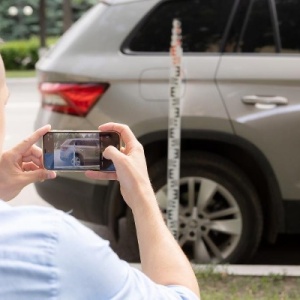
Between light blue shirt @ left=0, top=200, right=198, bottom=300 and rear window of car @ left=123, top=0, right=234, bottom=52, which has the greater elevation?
light blue shirt @ left=0, top=200, right=198, bottom=300

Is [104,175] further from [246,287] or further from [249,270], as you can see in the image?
[249,270]

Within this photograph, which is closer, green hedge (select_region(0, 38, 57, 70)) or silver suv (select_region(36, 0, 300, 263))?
silver suv (select_region(36, 0, 300, 263))

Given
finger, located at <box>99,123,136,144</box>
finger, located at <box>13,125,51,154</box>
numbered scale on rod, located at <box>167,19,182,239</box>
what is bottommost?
numbered scale on rod, located at <box>167,19,182,239</box>

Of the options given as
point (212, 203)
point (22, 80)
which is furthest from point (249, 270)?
point (22, 80)

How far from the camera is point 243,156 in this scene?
12.8 feet

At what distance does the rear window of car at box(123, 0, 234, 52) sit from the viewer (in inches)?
155

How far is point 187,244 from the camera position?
3.99 meters

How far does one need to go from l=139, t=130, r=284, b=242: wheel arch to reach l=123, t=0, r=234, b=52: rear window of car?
0.53 m

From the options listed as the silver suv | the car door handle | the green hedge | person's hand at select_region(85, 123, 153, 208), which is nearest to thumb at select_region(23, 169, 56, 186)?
person's hand at select_region(85, 123, 153, 208)

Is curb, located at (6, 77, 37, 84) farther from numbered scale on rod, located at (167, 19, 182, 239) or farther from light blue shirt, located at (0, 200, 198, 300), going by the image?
light blue shirt, located at (0, 200, 198, 300)

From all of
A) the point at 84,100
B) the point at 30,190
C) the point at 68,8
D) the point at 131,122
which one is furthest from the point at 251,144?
the point at 68,8

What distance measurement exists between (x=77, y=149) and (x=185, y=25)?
240 cm

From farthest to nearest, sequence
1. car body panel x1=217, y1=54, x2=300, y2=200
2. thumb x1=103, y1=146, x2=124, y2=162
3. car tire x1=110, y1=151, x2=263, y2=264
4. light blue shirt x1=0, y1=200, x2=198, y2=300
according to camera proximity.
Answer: car tire x1=110, y1=151, x2=263, y2=264 → car body panel x1=217, y1=54, x2=300, y2=200 → thumb x1=103, y1=146, x2=124, y2=162 → light blue shirt x1=0, y1=200, x2=198, y2=300

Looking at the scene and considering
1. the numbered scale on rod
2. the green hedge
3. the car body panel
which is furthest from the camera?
the green hedge
